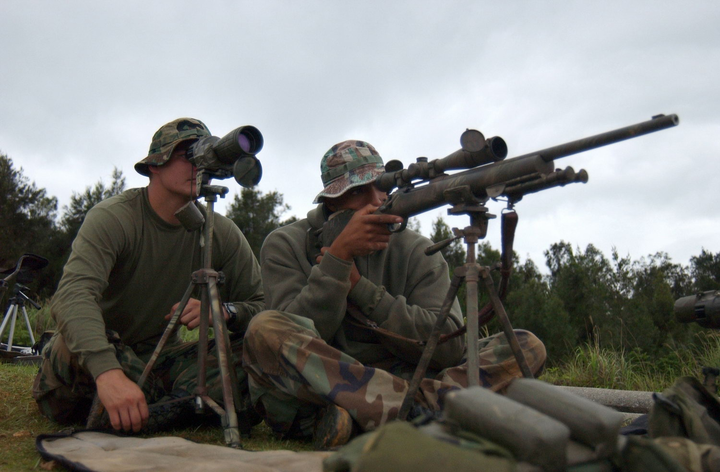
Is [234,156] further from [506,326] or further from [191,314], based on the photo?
[506,326]

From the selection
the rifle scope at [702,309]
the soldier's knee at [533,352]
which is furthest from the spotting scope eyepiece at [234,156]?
the rifle scope at [702,309]

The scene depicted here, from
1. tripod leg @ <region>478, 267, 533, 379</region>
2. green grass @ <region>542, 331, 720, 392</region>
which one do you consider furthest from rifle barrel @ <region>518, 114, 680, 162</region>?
green grass @ <region>542, 331, 720, 392</region>

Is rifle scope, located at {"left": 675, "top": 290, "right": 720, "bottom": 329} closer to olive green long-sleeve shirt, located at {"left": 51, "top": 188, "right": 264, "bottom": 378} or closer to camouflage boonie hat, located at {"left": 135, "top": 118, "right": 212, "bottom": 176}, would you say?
olive green long-sleeve shirt, located at {"left": 51, "top": 188, "right": 264, "bottom": 378}

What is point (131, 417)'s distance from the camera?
10.6 ft

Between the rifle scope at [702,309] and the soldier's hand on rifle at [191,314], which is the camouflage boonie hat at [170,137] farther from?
the rifle scope at [702,309]

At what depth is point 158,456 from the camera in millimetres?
2793

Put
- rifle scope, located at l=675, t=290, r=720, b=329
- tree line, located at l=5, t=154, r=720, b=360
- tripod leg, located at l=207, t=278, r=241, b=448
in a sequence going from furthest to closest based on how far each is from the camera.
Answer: tree line, located at l=5, t=154, r=720, b=360
tripod leg, located at l=207, t=278, r=241, b=448
rifle scope, located at l=675, t=290, r=720, b=329

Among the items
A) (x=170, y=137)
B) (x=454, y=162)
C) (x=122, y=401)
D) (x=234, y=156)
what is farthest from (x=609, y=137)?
(x=170, y=137)

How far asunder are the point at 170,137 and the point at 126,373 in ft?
4.66

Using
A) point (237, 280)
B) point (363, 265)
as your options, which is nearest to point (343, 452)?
point (363, 265)

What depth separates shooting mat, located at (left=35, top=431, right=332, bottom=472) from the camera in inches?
100

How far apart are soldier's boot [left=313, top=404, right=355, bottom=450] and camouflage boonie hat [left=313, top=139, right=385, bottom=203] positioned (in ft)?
4.17

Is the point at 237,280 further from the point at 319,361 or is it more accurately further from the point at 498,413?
the point at 498,413

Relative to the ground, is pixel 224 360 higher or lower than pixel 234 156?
lower
